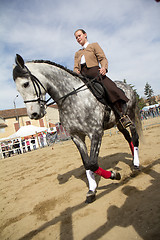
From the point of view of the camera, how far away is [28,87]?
2723 mm

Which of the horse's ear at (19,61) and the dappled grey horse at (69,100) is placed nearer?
the horse's ear at (19,61)

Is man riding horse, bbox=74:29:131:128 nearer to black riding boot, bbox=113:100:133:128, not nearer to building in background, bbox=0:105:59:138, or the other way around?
black riding boot, bbox=113:100:133:128

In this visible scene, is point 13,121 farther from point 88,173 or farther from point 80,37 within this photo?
point 88,173

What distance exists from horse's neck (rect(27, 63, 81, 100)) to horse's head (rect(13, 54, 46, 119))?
200 millimetres

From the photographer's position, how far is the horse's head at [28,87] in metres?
2.67

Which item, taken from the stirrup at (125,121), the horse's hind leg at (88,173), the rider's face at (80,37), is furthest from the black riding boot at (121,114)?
the rider's face at (80,37)

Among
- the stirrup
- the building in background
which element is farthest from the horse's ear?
the building in background

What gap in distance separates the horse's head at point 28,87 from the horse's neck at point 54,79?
20cm

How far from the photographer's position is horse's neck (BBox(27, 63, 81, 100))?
294 cm

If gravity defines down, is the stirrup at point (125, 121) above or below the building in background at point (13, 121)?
below

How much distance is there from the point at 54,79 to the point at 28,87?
0.58 meters

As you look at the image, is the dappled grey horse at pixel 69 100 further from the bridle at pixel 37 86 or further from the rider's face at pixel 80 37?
the rider's face at pixel 80 37

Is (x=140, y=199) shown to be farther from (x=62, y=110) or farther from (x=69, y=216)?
(x=62, y=110)

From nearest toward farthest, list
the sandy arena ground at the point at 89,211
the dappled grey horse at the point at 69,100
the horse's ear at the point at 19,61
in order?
the sandy arena ground at the point at 89,211 < the horse's ear at the point at 19,61 < the dappled grey horse at the point at 69,100
